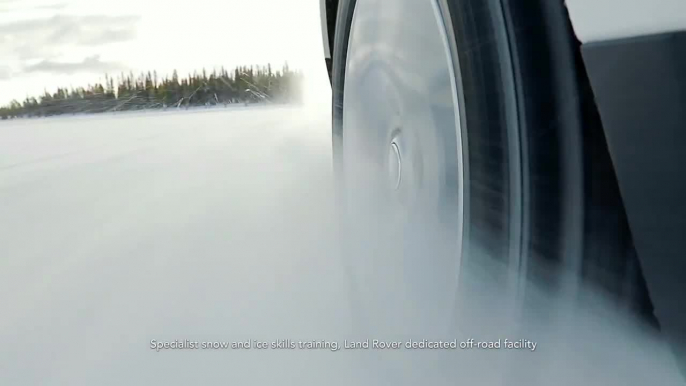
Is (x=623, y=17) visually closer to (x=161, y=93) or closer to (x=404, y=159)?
(x=404, y=159)


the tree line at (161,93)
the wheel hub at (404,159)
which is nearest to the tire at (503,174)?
the wheel hub at (404,159)

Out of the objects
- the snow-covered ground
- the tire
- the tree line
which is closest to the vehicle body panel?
the tire

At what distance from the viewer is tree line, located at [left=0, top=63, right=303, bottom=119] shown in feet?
5.00

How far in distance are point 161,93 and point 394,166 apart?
1.73 ft

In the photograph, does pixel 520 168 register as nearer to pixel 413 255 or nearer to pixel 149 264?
pixel 413 255

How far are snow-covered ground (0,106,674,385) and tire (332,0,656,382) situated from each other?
0.09m

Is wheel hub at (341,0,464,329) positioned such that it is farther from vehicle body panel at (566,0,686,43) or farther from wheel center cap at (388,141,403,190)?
vehicle body panel at (566,0,686,43)

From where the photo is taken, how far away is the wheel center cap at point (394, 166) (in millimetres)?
1302

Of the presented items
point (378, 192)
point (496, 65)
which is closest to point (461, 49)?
point (496, 65)

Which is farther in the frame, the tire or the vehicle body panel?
the tire

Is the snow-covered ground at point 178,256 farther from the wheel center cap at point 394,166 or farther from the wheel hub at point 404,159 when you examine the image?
the wheel center cap at point 394,166

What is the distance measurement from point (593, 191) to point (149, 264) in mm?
928

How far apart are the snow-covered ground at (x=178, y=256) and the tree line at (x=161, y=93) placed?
0.04 meters

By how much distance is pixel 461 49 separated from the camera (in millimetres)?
971
